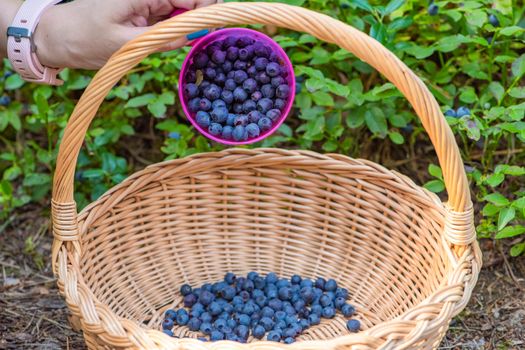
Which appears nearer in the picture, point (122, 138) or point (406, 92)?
point (406, 92)

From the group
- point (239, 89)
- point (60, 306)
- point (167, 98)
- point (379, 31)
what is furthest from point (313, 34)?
point (60, 306)

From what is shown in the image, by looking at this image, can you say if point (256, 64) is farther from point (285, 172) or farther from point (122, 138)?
point (122, 138)

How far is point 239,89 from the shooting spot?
1.55 m

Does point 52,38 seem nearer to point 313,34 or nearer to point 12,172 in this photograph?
point 313,34

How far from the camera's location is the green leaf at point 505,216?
5.46 feet

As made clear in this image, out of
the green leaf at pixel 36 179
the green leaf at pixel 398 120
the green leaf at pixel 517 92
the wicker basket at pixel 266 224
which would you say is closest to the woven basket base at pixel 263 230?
the wicker basket at pixel 266 224

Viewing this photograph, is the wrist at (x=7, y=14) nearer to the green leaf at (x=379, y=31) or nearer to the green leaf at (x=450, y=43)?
the green leaf at (x=379, y=31)

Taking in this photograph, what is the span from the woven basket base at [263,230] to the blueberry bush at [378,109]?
17cm

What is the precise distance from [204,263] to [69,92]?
3.11ft

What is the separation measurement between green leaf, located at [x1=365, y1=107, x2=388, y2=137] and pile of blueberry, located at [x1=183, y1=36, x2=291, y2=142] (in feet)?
1.37

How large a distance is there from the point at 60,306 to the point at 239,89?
31.1 inches

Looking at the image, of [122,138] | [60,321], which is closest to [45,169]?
[122,138]

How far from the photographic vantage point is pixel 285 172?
180cm

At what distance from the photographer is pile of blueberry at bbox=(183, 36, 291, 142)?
1.54 meters
